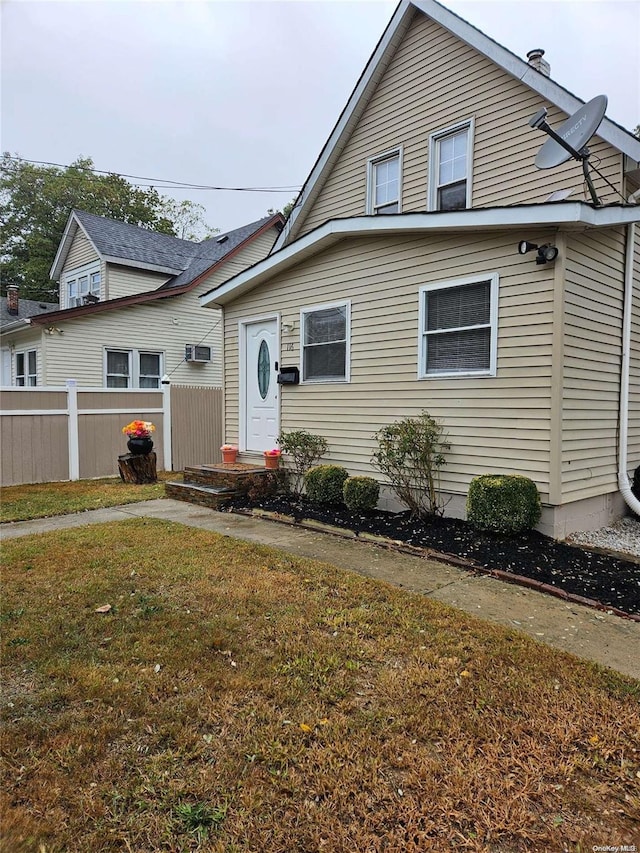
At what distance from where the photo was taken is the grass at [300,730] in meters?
1.79

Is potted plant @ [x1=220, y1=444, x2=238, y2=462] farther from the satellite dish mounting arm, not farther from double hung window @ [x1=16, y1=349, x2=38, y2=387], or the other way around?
double hung window @ [x1=16, y1=349, x2=38, y2=387]

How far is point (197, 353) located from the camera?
604 inches

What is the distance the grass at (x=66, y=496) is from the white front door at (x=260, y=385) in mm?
1875

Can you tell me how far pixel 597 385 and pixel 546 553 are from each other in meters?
2.24

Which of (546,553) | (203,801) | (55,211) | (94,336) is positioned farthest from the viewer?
(55,211)

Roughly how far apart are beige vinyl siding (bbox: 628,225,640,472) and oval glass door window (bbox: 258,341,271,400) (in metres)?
5.36

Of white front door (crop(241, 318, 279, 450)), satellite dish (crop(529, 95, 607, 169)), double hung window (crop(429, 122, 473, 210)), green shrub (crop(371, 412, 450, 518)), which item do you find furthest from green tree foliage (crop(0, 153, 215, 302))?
satellite dish (crop(529, 95, 607, 169))

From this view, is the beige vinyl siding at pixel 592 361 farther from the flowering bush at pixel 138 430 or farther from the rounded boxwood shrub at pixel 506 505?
the flowering bush at pixel 138 430

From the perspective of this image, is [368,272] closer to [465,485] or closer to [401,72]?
[465,485]

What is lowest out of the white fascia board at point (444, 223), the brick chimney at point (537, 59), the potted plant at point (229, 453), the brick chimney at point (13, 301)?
the potted plant at point (229, 453)

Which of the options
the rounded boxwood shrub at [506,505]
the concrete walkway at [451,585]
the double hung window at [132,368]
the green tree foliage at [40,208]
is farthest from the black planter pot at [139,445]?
the green tree foliage at [40,208]

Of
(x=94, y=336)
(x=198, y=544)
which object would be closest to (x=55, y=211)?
(x=94, y=336)

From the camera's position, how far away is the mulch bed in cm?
413

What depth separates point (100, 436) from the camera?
1021 centimetres
